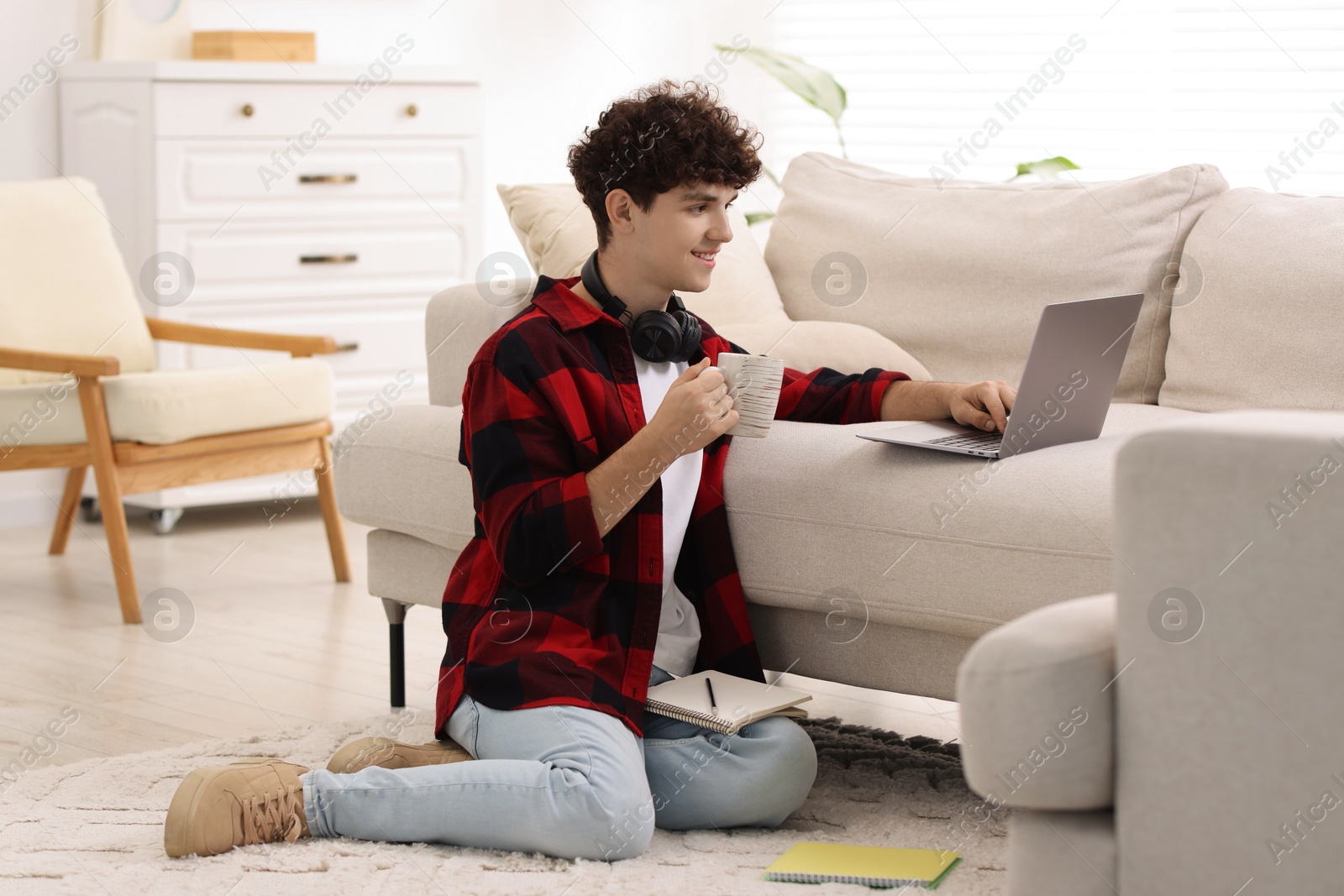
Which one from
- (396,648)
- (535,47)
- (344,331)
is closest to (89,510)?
(344,331)

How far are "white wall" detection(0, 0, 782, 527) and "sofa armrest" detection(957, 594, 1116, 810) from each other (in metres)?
3.47

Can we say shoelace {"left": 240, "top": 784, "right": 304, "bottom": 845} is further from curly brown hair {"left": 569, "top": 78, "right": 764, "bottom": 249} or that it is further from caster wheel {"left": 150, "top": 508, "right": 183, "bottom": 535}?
caster wheel {"left": 150, "top": 508, "right": 183, "bottom": 535}

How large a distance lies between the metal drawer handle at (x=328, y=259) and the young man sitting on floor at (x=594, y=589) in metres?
2.31

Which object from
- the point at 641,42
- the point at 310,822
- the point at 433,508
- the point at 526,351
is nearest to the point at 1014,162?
the point at 641,42

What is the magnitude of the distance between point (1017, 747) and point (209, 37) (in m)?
3.56

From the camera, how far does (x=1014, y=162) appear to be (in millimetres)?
4270

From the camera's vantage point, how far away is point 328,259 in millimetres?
4055

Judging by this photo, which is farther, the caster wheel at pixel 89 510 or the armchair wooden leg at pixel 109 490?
the caster wheel at pixel 89 510

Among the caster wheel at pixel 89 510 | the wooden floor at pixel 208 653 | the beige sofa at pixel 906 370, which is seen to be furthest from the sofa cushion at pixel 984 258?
the caster wheel at pixel 89 510

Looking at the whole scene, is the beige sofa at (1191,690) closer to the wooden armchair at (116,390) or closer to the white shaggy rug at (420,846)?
the white shaggy rug at (420,846)

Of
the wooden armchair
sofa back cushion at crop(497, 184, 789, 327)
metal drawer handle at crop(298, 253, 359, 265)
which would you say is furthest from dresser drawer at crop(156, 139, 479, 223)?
sofa back cushion at crop(497, 184, 789, 327)

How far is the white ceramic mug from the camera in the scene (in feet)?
5.60

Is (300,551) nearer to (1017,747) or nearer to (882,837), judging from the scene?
(882,837)

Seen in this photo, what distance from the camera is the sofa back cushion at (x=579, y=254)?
2.49 meters
